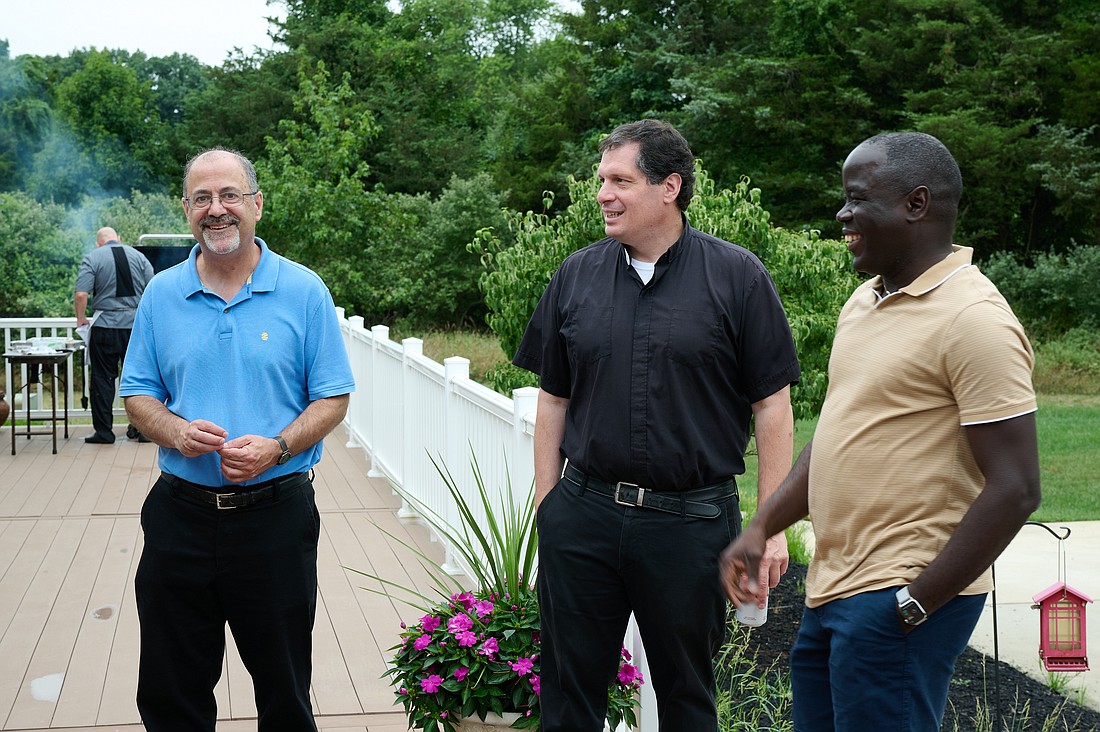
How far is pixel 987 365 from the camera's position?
6.90 ft

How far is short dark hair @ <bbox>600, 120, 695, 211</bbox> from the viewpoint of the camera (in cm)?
312

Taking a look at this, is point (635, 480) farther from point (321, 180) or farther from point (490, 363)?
point (321, 180)

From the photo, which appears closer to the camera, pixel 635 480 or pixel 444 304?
pixel 635 480

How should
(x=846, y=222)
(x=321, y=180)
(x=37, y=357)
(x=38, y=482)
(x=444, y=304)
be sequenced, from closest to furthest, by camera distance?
(x=846, y=222) < (x=38, y=482) < (x=37, y=357) < (x=321, y=180) < (x=444, y=304)

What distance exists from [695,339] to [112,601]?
401 centimetres

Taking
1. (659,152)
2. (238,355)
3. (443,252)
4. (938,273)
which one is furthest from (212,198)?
(443,252)

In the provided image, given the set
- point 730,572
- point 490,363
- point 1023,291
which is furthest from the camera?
point 1023,291

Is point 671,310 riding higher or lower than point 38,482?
higher

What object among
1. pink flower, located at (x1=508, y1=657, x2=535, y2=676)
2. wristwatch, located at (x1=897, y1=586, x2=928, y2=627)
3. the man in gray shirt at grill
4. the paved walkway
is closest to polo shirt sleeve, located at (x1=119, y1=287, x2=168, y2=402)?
pink flower, located at (x1=508, y1=657, x2=535, y2=676)

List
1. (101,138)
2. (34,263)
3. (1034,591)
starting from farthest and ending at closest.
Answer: (101,138), (34,263), (1034,591)

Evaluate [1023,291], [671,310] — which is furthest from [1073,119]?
[671,310]

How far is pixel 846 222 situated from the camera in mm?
2395

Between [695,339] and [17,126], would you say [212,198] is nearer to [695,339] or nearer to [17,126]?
[695,339]

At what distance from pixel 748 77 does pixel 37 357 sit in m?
21.6
